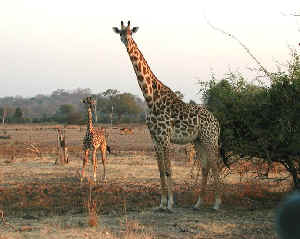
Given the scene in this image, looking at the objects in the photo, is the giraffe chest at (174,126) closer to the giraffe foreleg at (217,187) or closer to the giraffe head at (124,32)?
the giraffe foreleg at (217,187)

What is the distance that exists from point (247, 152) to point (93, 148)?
565 cm

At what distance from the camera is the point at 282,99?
895 cm

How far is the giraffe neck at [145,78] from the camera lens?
867 centimetres

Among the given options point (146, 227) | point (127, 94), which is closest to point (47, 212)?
point (146, 227)

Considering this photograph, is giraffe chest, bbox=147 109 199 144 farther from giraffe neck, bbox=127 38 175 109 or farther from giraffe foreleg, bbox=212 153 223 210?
giraffe foreleg, bbox=212 153 223 210

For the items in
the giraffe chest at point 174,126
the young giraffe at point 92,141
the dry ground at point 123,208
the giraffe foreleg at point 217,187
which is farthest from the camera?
the young giraffe at point 92,141

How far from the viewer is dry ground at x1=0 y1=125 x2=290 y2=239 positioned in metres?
6.68

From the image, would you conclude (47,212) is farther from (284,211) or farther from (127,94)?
(127,94)

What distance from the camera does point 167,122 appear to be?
848 centimetres

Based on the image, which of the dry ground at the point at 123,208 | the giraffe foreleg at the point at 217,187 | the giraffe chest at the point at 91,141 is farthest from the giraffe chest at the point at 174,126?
the giraffe chest at the point at 91,141

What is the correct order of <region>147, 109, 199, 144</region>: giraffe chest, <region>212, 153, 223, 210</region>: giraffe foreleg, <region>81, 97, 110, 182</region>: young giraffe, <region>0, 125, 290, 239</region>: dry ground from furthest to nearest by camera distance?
<region>81, 97, 110, 182</region>: young giraffe → <region>212, 153, 223, 210</region>: giraffe foreleg → <region>147, 109, 199, 144</region>: giraffe chest → <region>0, 125, 290, 239</region>: dry ground

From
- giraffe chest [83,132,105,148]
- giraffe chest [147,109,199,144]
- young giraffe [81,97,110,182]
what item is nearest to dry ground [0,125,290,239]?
young giraffe [81,97,110,182]

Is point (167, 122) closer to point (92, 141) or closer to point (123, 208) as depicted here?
point (123, 208)

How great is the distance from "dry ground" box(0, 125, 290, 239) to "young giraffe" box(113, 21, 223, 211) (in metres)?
0.69
